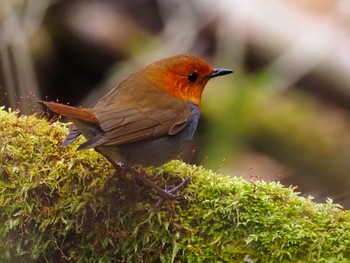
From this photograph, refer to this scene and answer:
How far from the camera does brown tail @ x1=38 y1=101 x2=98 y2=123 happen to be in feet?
11.0

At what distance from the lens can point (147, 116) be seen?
11.9 feet

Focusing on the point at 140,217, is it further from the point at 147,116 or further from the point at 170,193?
the point at 147,116

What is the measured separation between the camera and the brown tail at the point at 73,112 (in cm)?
336

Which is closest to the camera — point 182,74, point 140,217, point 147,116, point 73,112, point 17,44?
point 140,217

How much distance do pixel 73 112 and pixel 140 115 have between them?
34 centimetres

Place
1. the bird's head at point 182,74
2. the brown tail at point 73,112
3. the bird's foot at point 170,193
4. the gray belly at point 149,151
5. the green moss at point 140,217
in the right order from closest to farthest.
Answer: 1. the green moss at point 140,217
2. the bird's foot at point 170,193
3. the brown tail at point 73,112
4. the gray belly at point 149,151
5. the bird's head at point 182,74

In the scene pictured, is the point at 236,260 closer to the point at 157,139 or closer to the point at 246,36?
the point at 157,139

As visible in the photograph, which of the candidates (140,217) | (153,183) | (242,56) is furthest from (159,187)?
(242,56)

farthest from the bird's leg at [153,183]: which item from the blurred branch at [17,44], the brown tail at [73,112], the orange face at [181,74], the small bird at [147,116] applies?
the blurred branch at [17,44]

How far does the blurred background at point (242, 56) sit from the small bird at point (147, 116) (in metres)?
1.77

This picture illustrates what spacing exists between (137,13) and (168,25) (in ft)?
2.20

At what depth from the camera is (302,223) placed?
9.94 feet

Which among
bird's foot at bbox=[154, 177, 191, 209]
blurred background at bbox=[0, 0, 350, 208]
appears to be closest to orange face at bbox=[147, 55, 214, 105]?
bird's foot at bbox=[154, 177, 191, 209]

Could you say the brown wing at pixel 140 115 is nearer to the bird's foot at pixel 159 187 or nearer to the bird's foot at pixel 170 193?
the bird's foot at pixel 159 187
